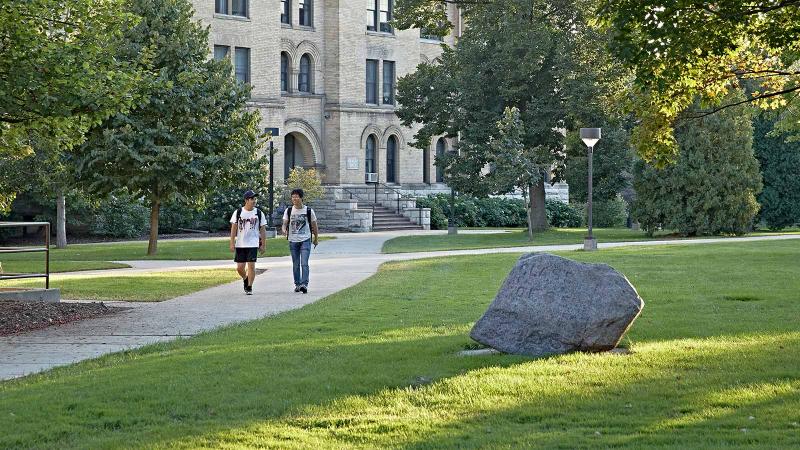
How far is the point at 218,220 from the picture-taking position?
1870 inches

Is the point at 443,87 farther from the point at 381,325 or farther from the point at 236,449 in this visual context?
the point at 236,449

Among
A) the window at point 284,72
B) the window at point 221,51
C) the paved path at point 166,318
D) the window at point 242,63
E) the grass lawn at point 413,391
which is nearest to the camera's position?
the grass lawn at point 413,391

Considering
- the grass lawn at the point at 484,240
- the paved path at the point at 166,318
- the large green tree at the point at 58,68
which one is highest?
the large green tree at the point at 58,68

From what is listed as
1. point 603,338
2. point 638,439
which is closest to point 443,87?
point 603,338

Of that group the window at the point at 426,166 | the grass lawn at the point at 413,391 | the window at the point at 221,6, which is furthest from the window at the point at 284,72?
the grass lawn at the point at 413,391

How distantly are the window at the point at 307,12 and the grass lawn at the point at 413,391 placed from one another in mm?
42010

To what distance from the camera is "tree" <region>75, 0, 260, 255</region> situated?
29.7 meters

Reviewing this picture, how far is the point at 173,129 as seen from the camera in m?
30.8

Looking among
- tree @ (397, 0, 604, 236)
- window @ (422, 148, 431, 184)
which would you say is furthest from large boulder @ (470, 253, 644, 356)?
window @ (422, 148, 431, 184)

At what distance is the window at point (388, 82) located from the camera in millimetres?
59250

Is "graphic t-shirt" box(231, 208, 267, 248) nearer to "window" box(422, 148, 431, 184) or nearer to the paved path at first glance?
the paved path

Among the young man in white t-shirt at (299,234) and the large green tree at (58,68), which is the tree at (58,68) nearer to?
the large green tree at (58,68)

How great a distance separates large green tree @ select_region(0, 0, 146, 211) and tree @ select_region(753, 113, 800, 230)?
1741 inches

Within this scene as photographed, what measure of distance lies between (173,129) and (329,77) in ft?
84.8
